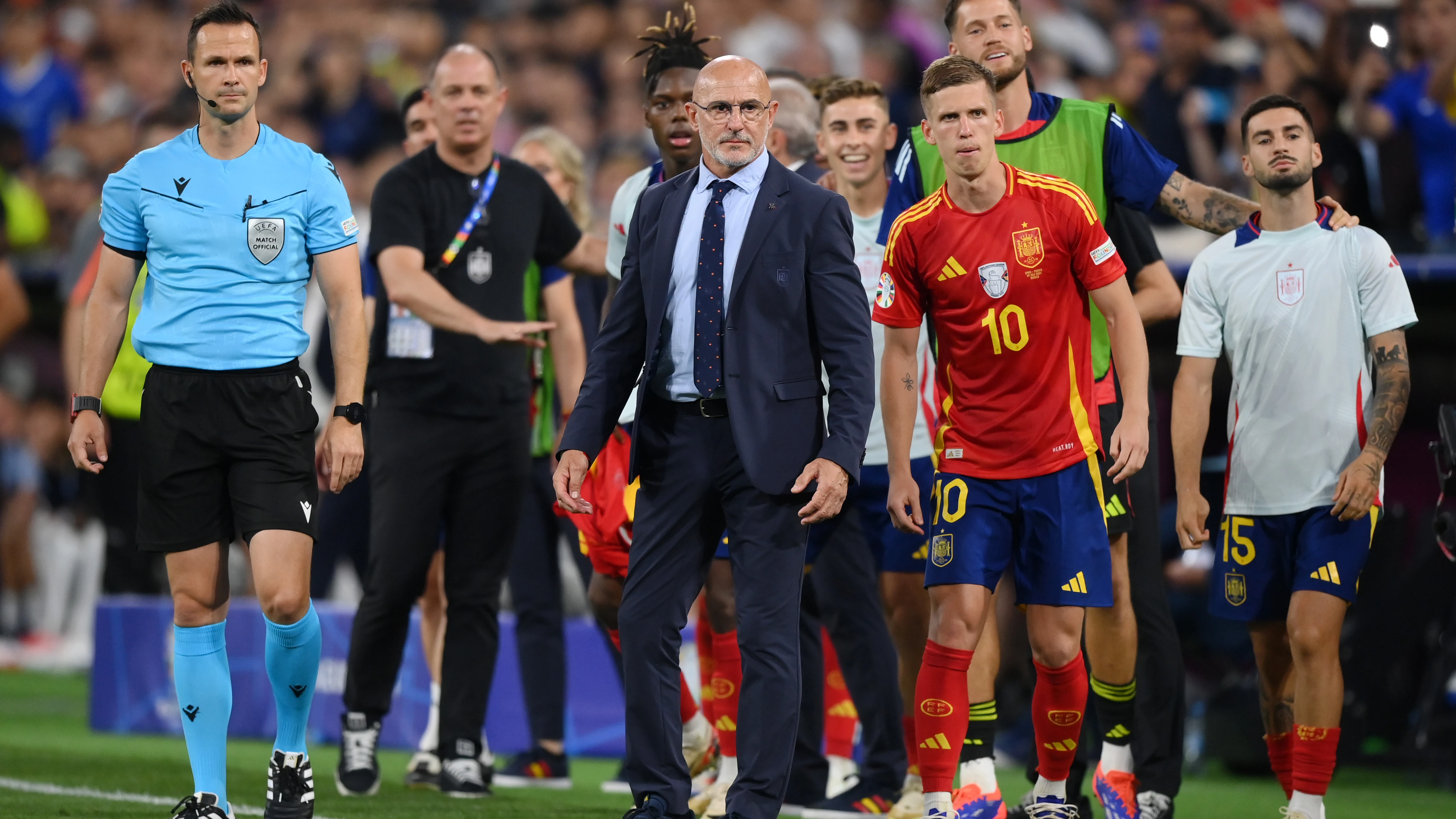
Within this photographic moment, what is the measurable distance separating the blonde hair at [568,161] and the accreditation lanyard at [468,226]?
1140mm

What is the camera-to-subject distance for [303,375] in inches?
221

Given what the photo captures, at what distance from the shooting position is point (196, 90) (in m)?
5.52

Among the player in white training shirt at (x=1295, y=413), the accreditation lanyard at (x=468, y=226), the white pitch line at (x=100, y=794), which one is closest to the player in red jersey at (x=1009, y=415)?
the player in white training shirt at (x=1295, y=413)

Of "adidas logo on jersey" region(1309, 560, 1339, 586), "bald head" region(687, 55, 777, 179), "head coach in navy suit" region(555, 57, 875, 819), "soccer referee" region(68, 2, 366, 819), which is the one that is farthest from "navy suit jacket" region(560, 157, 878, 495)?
A: "adidas logo on jersey" region(1309, 560, 1339, 586)

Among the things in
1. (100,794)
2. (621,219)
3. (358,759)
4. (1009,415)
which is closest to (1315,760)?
(1009,415)

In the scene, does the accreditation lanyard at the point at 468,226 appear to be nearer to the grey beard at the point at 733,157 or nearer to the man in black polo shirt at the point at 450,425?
the man in black polo shirt at the point at 450,425

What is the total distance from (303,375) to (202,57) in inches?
40.6

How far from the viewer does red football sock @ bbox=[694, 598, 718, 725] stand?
689 centimetres

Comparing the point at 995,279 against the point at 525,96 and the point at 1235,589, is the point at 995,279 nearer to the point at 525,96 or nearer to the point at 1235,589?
the point at 1235,589

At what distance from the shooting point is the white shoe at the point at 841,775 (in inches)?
270

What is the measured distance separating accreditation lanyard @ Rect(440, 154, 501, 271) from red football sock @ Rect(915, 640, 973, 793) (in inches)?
109

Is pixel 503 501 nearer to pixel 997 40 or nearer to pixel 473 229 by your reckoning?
pixel 473 229

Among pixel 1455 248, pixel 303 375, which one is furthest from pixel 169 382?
pixel 1455 248

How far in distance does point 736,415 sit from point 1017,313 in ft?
3.35
